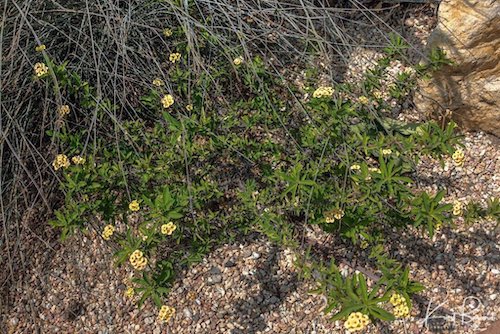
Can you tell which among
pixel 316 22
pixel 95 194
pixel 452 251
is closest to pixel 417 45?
pixel 316 22

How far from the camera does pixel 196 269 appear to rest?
72.7 inches

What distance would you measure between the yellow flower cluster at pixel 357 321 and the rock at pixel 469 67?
0.93m

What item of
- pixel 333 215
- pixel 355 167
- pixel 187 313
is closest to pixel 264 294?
pixel 187 313

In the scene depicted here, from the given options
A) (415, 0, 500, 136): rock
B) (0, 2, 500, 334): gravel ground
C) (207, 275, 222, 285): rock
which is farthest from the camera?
(415, 0, 500, 136): rock

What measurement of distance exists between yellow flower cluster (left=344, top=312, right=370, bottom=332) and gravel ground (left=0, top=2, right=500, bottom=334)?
473mm

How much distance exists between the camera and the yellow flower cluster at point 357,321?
1213 mm

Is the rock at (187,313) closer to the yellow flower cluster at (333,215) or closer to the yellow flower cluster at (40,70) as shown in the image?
the yellow flower cluster at (333,215)

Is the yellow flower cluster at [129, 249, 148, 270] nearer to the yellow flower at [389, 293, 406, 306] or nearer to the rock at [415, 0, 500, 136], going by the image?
A: the yellow flower at [389, 293, 406, 306]

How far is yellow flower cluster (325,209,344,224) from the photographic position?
5.00ft

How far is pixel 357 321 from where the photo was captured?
1219mm

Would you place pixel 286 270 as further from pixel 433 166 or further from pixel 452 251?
pixel 433 166

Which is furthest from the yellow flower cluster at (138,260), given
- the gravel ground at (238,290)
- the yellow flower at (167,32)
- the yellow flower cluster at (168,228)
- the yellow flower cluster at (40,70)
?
the yellow flower at (167,32)

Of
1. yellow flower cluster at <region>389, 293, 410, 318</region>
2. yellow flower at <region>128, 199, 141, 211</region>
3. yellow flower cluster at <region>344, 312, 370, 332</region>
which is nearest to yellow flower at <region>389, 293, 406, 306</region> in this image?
yellow flower cluster at <region>389, 293, 410, 318</region>

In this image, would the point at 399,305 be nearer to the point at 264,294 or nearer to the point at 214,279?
the point at 264,294
